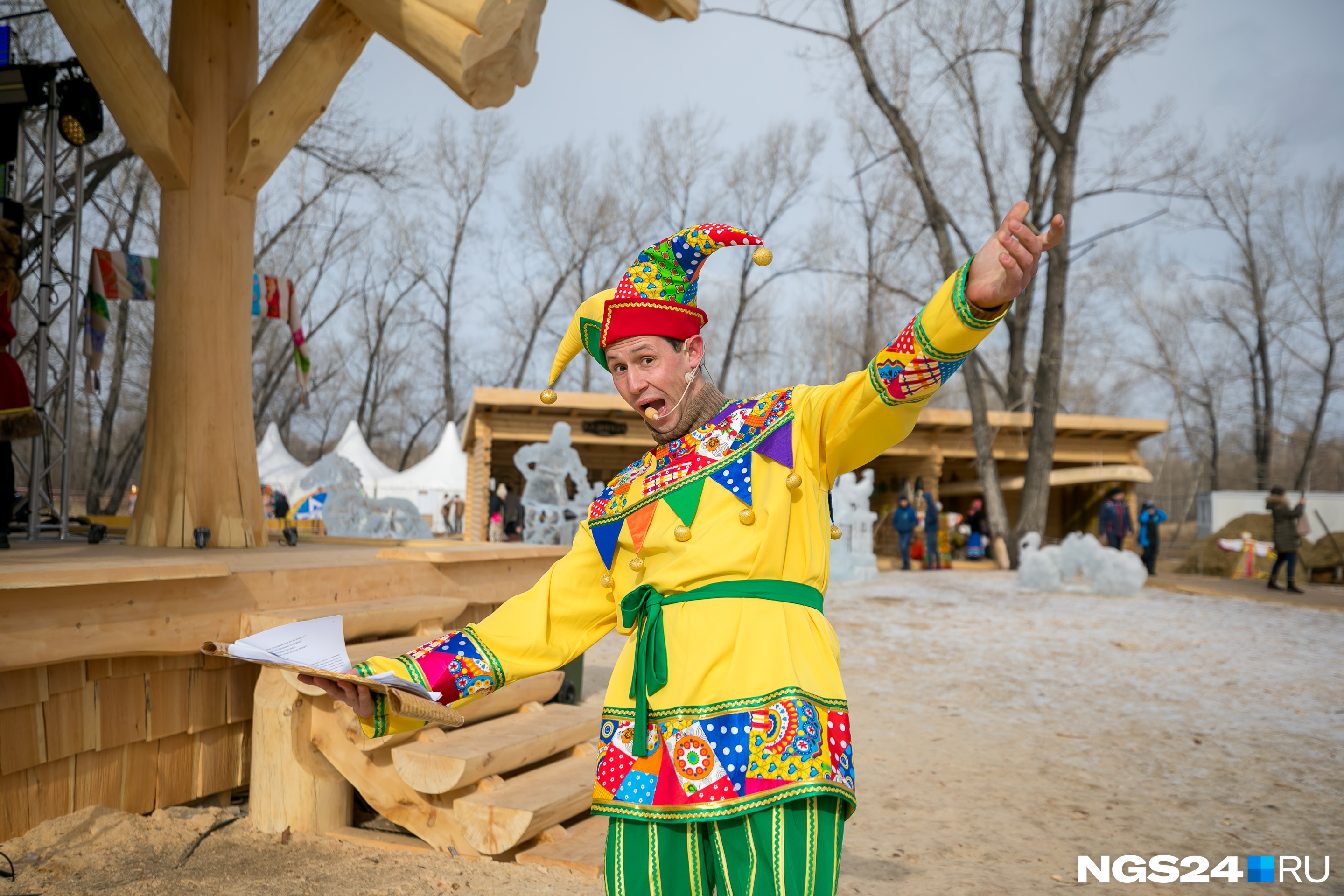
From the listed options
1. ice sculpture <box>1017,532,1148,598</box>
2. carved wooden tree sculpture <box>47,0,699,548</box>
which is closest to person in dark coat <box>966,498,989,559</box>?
ice sculpture <box>1017,532,1148,598</box>

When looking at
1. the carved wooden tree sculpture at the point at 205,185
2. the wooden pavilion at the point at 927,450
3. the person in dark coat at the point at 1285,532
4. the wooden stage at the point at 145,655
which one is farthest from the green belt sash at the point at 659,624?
the wooden pavilion at the point at 927,450

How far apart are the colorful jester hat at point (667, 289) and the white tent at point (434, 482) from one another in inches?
863

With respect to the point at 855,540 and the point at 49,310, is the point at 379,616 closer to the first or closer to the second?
the point at 49,310

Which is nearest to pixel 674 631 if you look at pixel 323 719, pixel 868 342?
pixel 323 719

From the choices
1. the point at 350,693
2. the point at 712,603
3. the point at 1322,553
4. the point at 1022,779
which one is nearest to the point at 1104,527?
the point at 1322,553

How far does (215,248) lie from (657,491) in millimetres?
4195

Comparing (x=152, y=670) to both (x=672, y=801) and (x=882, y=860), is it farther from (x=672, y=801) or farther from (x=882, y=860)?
(x=882, y=860)

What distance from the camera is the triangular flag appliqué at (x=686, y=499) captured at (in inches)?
65.0

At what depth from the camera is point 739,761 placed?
149cm

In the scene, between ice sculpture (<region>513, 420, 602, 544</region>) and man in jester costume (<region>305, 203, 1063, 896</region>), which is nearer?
man in jester costume (<region>305, 203, 1063, 896</region>)

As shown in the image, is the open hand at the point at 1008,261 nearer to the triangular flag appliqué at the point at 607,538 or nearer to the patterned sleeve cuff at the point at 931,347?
the patterned sleeve cuff at the point at 931,347

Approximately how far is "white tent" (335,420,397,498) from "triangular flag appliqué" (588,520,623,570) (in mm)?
21479

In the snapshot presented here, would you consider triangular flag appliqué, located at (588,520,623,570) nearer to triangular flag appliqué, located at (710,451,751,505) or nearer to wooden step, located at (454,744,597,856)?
triangular flag appliqué, located at (710,451,751,505)

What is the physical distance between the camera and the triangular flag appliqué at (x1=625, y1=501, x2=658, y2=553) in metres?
1.71
